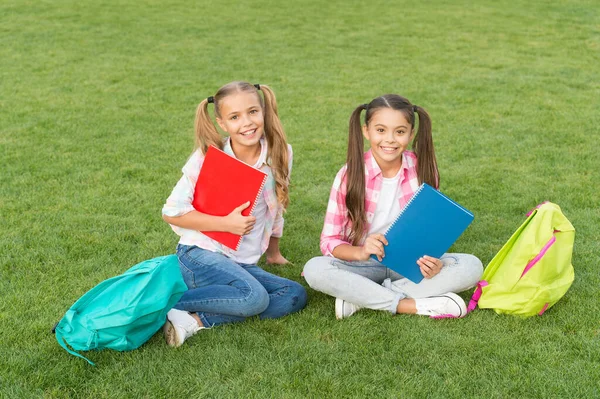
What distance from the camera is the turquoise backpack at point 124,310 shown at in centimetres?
292

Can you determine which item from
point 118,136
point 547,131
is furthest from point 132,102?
point 547,131

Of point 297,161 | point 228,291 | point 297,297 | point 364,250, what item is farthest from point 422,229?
point 297,161

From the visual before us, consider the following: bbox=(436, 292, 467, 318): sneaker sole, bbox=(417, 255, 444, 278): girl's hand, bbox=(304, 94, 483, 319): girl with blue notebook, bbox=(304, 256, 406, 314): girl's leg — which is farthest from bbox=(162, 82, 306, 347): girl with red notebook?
bbox=(436, 292, 467, 318): sneaker sole

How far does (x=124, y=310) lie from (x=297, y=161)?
119 inches

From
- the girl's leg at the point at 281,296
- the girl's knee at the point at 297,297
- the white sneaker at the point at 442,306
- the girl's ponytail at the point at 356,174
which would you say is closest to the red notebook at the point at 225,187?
the girl's leg at the point at 281,296

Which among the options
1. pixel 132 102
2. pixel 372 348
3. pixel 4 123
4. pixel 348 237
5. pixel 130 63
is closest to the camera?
pixel 372 348

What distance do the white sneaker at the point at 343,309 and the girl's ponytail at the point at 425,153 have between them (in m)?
0.72

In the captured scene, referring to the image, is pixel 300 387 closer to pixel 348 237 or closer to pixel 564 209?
pixel 348 237

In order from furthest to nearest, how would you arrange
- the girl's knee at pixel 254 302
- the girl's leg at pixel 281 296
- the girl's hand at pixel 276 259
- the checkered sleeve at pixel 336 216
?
the girl's hand at pixel 276 259 → the checkered sleeve at pixel 336 216 → the girl's leg at pixel 281 296 → the girl's knee at pixel 254 302

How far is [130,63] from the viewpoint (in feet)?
30.6

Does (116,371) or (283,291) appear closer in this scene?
(116,371)

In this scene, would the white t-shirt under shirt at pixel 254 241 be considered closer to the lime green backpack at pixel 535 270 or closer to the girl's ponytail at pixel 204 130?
the girl's ponytail at pixel 204 130

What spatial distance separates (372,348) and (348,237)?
71cm

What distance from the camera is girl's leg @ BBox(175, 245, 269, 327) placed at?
324cm
